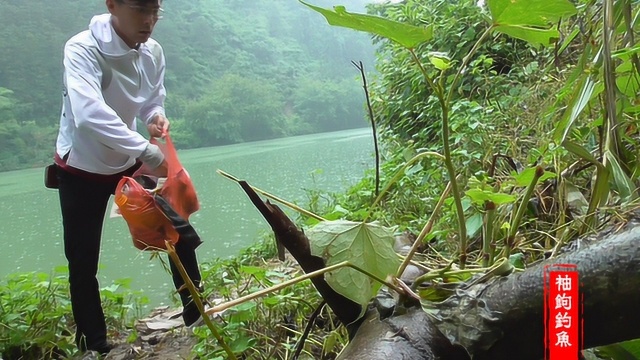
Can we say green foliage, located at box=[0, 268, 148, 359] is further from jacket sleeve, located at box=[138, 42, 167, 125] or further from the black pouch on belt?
jacket sleeve, located at box=[138, 42, 167, 125]

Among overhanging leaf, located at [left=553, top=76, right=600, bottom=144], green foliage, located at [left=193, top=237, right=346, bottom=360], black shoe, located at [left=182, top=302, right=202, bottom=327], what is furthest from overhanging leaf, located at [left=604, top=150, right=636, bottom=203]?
black shoe, located at [left=182, top=302, right=202, bottom=327]

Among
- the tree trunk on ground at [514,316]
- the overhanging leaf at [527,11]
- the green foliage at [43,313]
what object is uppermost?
the overhanging leaf at [527,11]

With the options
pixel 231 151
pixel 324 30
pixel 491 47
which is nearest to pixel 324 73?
pixel 324 30

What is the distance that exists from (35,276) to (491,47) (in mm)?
2313

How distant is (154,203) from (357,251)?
932mm

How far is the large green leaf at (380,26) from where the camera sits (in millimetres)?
483

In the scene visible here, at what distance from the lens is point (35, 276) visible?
1.86 meters

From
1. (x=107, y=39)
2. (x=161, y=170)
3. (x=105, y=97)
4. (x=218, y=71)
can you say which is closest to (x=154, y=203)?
(x=161, y=170)

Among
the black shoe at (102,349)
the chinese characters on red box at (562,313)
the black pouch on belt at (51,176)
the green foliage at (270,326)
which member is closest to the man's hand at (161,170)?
the black pouch on belt at (51,176)

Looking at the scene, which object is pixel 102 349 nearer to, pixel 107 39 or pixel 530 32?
pixel 107 39

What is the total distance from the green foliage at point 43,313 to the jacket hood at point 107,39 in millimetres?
851

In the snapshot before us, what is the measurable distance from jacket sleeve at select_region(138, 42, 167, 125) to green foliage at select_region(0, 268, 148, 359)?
66 cm

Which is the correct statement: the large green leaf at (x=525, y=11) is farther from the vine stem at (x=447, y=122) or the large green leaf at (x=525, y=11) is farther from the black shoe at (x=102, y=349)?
the black shoe at (x=102, y=349)

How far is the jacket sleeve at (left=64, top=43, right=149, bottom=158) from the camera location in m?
1.22
